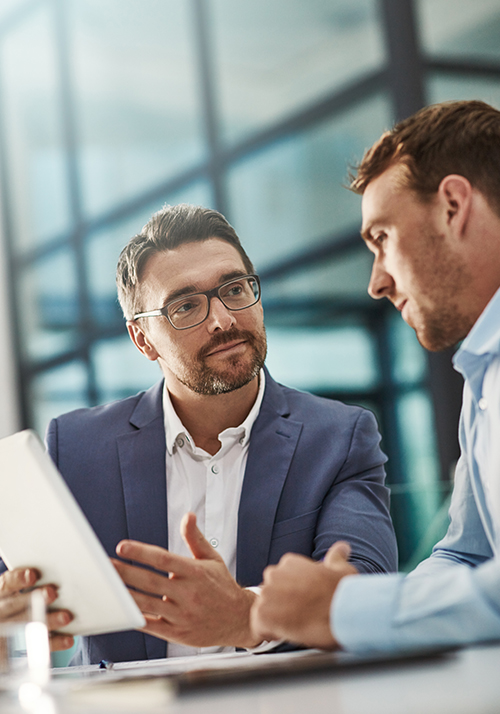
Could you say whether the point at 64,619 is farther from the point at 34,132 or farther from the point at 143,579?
the point at 34,132

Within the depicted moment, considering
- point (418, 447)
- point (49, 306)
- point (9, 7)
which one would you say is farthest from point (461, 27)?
point (9, 7)

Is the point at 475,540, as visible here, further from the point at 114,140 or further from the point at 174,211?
the point at 114,140

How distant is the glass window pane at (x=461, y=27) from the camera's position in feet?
13.5

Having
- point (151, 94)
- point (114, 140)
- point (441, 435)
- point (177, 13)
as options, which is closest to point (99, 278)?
point (114, 140)

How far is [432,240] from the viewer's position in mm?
1440

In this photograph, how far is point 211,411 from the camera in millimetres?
2102

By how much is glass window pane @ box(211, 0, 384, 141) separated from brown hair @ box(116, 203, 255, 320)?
2481 millimetres

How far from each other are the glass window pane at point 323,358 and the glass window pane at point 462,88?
1371 mm

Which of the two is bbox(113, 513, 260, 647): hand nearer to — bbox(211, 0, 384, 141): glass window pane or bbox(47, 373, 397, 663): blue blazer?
bbox(47, 373, 397, 663): blue blazer

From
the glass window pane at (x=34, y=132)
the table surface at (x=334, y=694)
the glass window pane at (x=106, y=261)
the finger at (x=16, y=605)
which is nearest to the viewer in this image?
the table surface at (x=334, y=694)

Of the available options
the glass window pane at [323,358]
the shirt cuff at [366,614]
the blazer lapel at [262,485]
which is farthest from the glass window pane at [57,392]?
the shirt cuff at [366,614]

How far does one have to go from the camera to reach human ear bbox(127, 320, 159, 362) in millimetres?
2344

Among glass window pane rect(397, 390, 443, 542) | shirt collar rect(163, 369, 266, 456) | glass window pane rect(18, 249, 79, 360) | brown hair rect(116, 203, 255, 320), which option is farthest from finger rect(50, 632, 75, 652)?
glass window pane rect(18, 249, 79, 360)

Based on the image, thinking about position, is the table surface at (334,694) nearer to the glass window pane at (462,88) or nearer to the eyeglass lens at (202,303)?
the eyeglass lens at (202,303)
